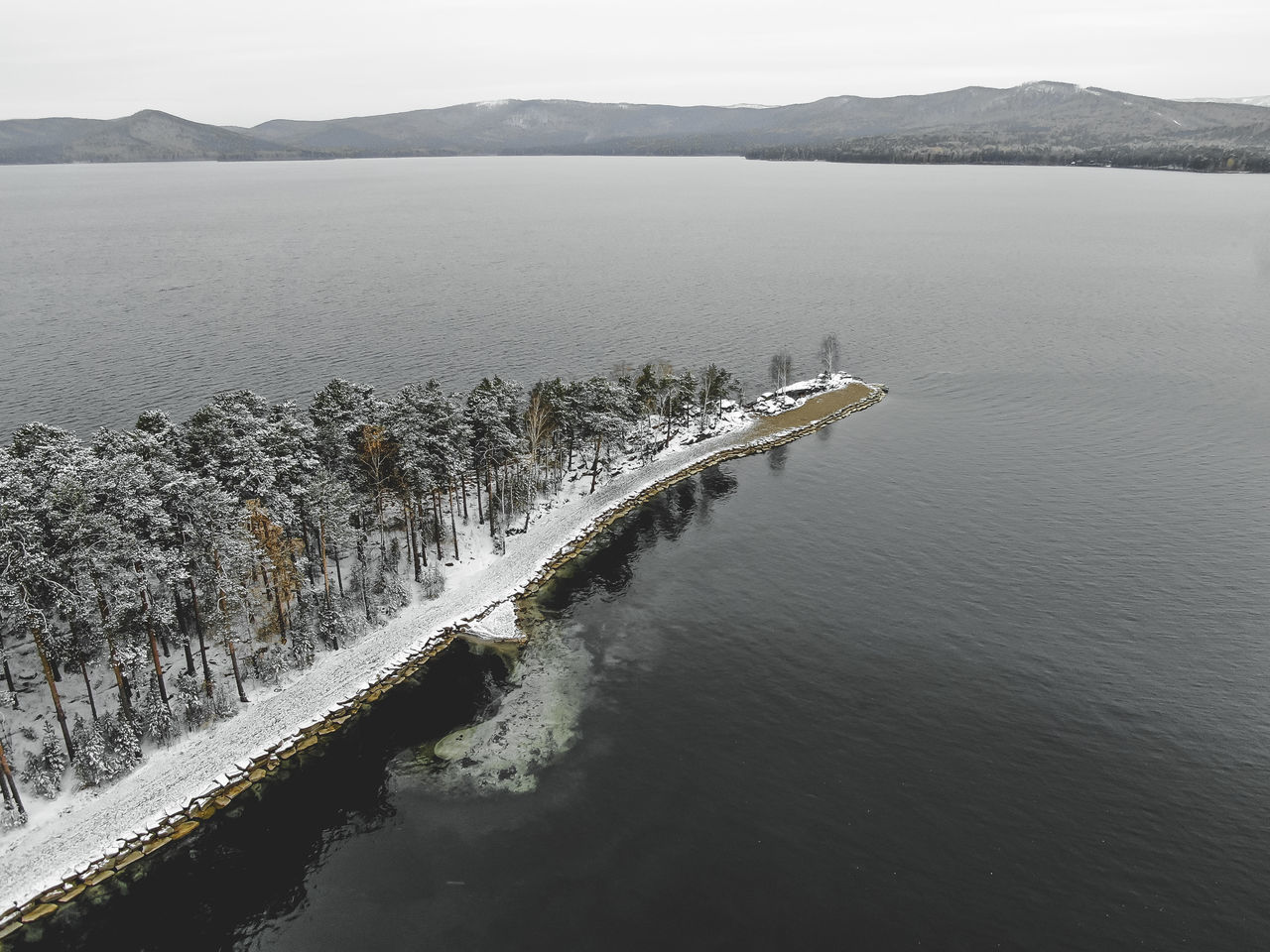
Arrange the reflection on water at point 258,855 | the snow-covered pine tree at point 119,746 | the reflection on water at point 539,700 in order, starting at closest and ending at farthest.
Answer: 1. the reflection on water at point 258,855
2. the snow-covered pine tree at point 119,746
3. the reflection on water at point 539,700

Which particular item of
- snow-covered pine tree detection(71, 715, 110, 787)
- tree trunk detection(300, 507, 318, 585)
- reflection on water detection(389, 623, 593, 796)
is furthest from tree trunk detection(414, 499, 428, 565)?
snow-covered pine tree detection(71, 715, 110, 787)

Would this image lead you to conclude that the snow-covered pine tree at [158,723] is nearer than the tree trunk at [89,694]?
No

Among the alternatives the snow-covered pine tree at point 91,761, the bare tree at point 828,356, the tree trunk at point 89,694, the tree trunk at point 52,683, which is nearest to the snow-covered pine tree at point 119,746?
the snow-covered pine tree at point 91,761

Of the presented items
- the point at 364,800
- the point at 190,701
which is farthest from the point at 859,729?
the point at 190,701

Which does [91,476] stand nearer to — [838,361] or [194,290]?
[838,361]

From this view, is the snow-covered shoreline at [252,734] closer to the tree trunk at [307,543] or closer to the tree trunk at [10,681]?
the tree trunk at [307,543]

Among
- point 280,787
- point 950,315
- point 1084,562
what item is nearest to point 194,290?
point 280,787

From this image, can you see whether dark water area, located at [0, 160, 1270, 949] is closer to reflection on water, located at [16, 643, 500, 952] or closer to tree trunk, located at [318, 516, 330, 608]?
reflection on water, located at [16, 643, 500, 952]
